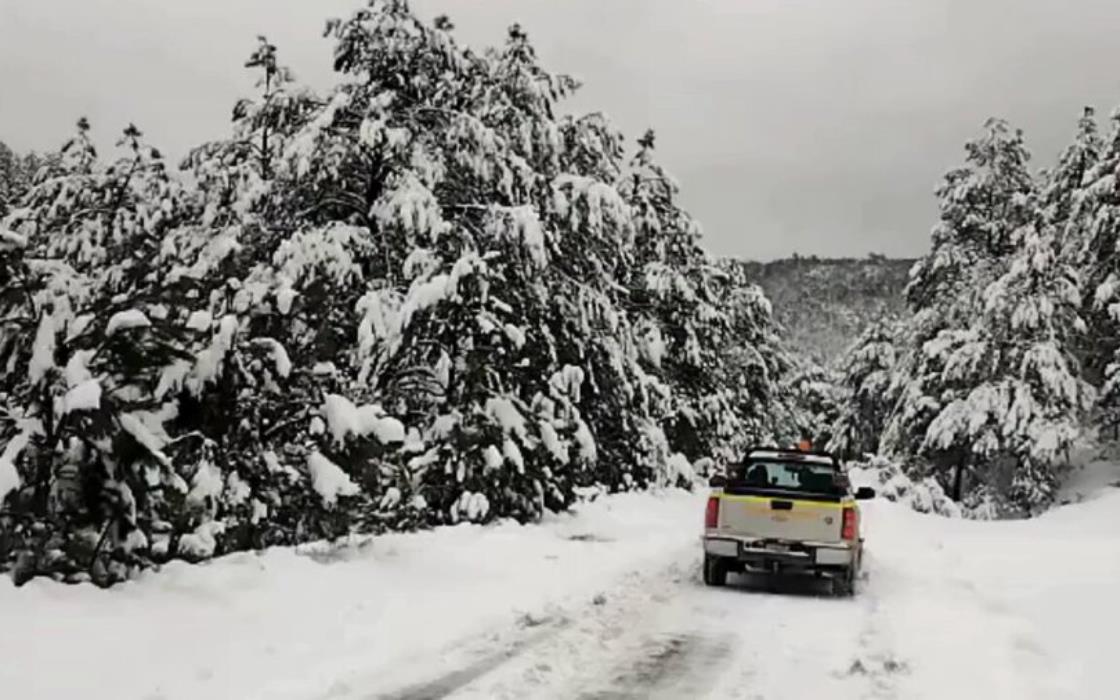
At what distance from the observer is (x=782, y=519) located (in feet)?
40.8

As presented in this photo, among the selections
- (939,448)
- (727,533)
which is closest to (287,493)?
(727,533)

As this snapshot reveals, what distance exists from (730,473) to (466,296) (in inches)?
193

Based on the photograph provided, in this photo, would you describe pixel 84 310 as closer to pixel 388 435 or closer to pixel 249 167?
pixel 388 435

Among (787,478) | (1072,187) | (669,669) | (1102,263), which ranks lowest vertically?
(669,669)

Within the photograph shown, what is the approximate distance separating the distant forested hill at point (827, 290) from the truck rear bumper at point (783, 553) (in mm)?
147734

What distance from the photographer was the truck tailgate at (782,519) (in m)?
12.3

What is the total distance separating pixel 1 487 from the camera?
7.05 m

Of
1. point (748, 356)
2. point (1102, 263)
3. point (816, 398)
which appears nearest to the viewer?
point (1102, 263)

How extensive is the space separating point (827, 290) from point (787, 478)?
561 feet

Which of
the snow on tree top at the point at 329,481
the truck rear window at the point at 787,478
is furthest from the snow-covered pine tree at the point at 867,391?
the snow on tree top at the point at 329,481

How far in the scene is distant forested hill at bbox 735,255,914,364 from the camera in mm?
164000

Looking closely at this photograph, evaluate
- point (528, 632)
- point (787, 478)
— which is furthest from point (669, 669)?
point (787, 478)

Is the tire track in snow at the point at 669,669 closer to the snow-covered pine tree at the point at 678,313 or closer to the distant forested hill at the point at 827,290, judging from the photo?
Answer: the snow-covered pine tree at the point at 678,313

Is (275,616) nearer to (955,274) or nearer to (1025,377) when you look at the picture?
(1025,377)
